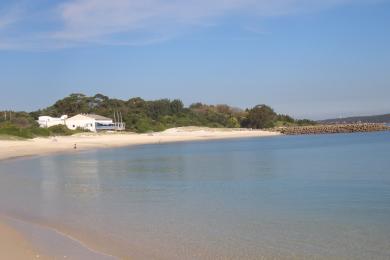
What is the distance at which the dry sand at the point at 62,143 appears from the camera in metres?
7.92

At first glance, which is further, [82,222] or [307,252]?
[82,222]

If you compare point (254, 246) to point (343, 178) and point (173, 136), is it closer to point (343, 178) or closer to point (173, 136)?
point (343, 178)

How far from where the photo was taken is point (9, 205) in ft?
43.5

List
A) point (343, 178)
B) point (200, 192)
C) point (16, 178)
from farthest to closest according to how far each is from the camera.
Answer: point (16, 178) < point (343, 178) < point (200, 192)

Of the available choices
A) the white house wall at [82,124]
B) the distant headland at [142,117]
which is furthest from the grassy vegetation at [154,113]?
the white house wall at [82,124]

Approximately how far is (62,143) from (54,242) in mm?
46708

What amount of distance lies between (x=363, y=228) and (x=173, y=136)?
224ft

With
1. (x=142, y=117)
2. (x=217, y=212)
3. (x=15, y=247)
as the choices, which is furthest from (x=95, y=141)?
(x=15, y=247)

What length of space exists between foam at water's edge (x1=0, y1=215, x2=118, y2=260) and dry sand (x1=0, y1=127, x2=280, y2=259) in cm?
18

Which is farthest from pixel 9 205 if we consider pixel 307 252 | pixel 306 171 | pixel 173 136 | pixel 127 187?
pixel 173 136

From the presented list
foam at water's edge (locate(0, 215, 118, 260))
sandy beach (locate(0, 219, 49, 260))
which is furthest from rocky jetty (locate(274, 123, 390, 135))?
sandy beach (locate(0, 219, 49, 260))

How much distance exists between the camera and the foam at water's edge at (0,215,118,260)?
775 cm

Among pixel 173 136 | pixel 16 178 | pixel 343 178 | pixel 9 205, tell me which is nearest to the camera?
pixel 9 205

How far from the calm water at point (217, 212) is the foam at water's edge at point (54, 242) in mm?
244
